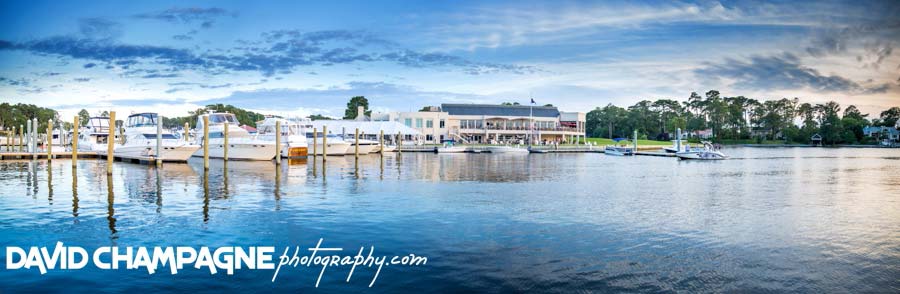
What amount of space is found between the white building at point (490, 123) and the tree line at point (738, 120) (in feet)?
111

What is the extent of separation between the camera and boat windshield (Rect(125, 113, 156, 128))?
55.6 m

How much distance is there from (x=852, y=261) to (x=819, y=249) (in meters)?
1.24

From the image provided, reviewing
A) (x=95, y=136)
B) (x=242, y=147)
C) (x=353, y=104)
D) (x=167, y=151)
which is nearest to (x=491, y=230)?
(x=167, y=151)

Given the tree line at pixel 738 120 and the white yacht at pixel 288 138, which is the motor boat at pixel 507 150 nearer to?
the white yacht at pixel 288 138

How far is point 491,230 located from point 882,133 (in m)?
169

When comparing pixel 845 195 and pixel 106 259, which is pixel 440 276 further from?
pixel 845 195

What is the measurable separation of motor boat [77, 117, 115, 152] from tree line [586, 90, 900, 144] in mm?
110848

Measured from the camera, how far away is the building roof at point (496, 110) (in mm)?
108938

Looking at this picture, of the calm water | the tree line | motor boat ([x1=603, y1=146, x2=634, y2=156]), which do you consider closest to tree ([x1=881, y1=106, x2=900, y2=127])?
the tree line

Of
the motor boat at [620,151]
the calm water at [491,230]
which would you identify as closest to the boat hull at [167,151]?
the calm water at [491,230]

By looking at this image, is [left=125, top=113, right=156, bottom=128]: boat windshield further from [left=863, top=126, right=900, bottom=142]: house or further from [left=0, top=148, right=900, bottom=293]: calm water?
[left=863, top=126, right=900, bottom=142]: house

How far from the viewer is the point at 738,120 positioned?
146500 millimetres

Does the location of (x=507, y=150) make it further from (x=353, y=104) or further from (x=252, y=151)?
(x=353, y=104)

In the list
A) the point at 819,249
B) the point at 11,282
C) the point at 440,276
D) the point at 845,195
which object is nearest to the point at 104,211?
the point at 11,282
